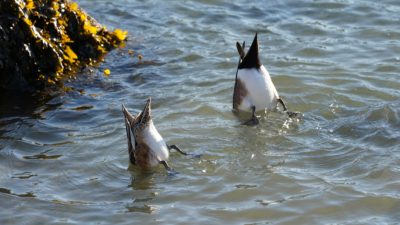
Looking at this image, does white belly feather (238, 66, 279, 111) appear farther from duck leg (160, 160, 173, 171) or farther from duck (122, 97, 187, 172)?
duck leg (160, 160, 173, 171)

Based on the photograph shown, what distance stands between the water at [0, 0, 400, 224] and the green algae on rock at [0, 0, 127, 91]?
0.33 m

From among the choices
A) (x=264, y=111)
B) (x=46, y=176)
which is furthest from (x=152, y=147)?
(x=264, y=111)

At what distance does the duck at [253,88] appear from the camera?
7961mm

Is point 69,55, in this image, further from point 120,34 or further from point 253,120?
point 253,120

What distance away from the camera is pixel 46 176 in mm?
6953

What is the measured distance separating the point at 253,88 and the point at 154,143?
164 centimetres

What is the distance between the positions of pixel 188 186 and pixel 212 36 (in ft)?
16.2

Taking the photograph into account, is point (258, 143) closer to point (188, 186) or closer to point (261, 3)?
point (188, 186)

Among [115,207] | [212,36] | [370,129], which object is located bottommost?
[115,207]

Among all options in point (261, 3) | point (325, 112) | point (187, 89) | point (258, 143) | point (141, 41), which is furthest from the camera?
point (261, 3)

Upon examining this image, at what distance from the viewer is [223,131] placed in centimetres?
794

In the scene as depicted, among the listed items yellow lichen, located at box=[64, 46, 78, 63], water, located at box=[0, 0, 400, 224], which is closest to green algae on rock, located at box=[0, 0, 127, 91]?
yellow lichen, located at box=[64, 46, 78, 63]

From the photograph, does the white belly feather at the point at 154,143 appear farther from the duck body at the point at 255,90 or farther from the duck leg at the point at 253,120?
the duck body at the point at 255,90

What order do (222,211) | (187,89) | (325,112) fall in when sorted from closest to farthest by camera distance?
(222,211) → (325,112) → (187,89)
